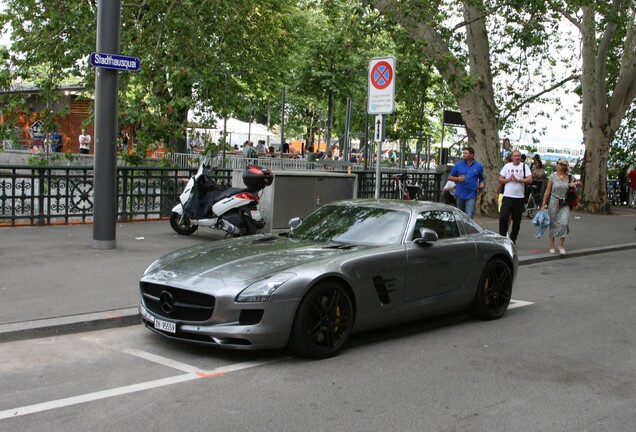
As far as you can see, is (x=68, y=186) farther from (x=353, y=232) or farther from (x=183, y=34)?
(x=353, y=232)

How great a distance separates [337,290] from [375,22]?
38.3 feet

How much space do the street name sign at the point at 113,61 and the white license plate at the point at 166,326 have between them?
17.9ft

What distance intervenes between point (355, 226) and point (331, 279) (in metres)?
1.35

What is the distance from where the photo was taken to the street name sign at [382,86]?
11164 mm

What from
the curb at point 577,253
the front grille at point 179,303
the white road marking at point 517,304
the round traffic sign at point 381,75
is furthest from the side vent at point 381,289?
the curb at point 577,253

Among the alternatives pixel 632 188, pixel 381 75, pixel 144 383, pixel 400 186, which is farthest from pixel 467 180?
pixel 632 188

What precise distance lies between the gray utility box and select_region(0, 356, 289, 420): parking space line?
7.78 metres

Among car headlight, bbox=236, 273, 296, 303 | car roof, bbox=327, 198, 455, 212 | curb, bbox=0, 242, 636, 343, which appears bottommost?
curb, bbox=0, 242, 636, 343

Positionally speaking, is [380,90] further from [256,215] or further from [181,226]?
[181,226]

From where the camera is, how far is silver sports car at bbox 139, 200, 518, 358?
595 centimetres

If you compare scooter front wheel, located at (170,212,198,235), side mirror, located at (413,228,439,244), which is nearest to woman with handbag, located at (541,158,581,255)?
scooter front wheel, located at (170,212,198,235)

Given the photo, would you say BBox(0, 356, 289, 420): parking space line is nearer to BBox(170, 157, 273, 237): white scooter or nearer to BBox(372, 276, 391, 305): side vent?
BBox(372, 276, 391, 305): side vent

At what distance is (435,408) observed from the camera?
5180 millimetres

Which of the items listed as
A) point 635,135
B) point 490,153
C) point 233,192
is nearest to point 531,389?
point 233,192
